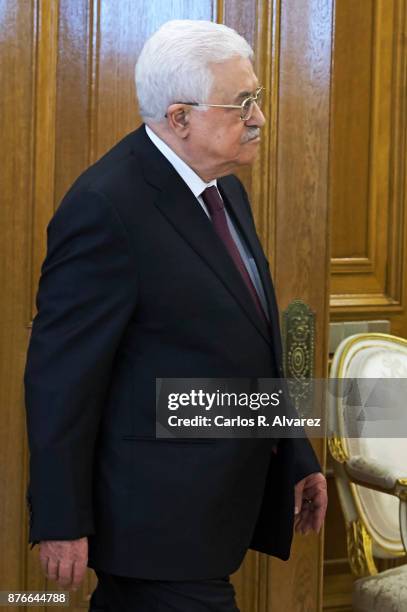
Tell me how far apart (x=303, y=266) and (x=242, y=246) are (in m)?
0.69

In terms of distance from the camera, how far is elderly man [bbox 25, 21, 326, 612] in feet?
6.07

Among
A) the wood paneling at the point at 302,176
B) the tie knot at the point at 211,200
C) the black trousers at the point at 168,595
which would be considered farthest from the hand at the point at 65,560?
the wood paneling at the point at 302,176

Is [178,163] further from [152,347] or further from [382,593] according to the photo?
[382,593]

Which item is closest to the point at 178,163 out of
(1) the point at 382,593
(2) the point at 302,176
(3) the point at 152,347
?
(3) the point at 152,347

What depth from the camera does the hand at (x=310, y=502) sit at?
225 cm

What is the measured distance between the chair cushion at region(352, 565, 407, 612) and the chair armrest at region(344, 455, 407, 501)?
0.20 meters

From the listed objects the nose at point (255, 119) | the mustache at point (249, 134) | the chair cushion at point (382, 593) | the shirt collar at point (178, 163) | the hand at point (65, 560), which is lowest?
the chair cushion at point (382, 593)

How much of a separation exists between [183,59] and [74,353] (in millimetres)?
558

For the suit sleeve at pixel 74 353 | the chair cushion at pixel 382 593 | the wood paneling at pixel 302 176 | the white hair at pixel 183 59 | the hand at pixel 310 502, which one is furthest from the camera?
the wood paneling at pixel 302 176

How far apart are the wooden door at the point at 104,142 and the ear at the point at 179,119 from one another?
0.73 metres

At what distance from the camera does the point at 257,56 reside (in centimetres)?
277

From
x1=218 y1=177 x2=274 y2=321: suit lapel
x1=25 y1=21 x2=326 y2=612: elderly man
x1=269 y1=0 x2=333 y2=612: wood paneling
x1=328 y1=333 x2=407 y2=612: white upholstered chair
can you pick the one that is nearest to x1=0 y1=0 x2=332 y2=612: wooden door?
x1=269 y1=0 x2=333 y2=612: wood paneling

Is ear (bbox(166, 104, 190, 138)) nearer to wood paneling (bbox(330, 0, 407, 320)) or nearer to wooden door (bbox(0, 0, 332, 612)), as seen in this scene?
wooden door (bbox(0, 0, 332, 612))

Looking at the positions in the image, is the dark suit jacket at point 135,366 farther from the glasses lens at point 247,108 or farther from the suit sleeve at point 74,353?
the glasses lens at point 247,108
